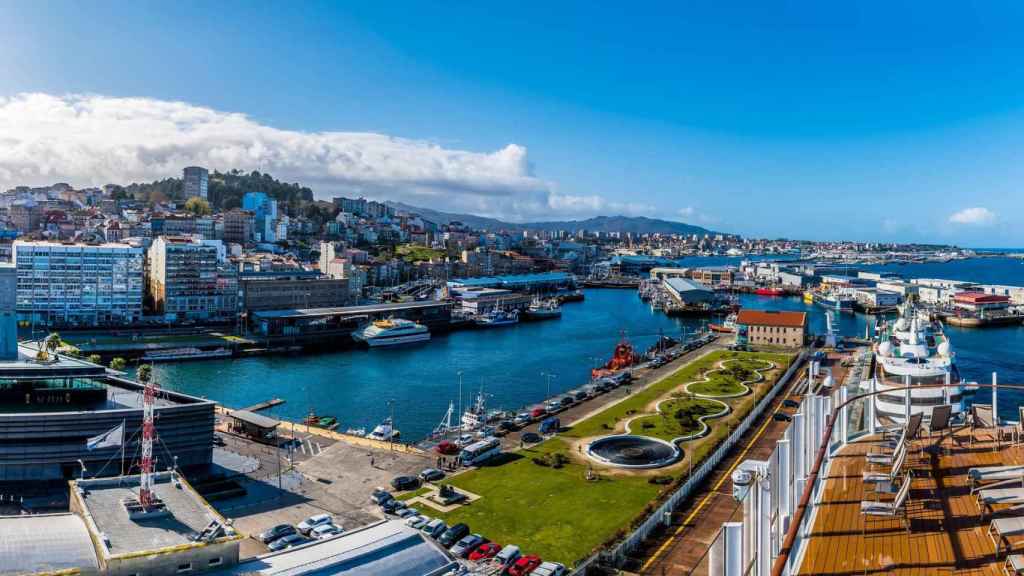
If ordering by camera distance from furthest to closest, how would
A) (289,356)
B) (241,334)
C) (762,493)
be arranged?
(241,334)
(289,356)
(762,493)

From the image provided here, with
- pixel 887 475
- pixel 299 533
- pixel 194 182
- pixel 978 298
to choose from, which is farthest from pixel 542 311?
pixel 194 182

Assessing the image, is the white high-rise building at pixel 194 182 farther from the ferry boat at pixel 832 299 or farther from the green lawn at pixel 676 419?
the green lawn at pixel 676 419

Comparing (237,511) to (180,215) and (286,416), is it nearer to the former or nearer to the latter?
(286,416)

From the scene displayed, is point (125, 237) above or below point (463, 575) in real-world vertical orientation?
above

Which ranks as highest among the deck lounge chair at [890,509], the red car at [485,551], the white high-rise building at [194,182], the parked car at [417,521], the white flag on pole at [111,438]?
the white high-rise building at [194,182]

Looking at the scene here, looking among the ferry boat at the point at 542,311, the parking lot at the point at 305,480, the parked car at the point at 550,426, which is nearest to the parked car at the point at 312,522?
the parking lot at the point at 305,480

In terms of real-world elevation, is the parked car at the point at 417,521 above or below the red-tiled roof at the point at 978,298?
below

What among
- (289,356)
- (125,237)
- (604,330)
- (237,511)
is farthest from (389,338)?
(125,237)
